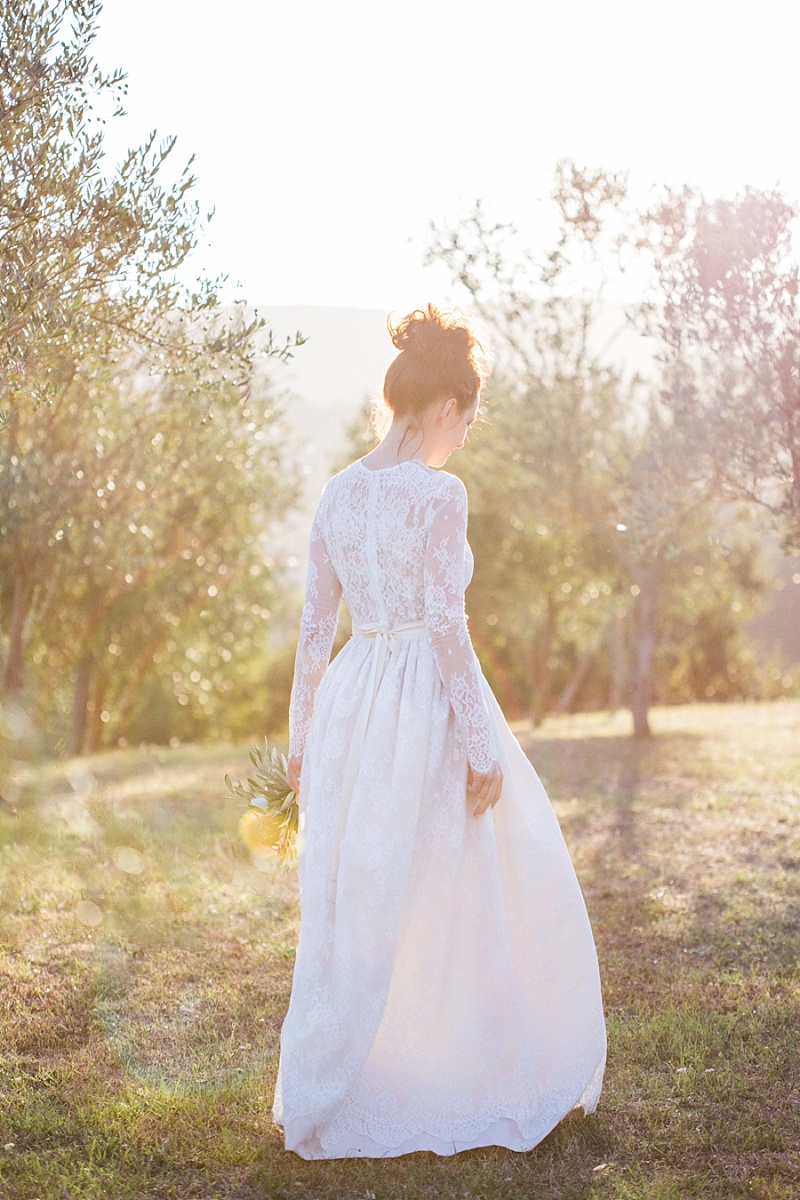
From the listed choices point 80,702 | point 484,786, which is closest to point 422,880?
point 484,786

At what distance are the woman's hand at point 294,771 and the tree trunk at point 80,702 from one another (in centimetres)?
2031

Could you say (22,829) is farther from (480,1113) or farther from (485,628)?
(485,628)

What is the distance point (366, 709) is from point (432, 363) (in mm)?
1338

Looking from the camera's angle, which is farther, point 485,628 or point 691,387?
point 485,628

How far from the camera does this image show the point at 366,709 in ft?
13.4

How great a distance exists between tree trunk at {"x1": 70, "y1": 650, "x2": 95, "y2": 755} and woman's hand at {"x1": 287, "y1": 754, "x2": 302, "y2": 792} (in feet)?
66.6

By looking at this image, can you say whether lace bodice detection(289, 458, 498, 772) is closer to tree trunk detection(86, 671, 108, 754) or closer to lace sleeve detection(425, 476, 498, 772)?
lace sleeve detection(425, 476, 498, 772)

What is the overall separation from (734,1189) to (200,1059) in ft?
7.86

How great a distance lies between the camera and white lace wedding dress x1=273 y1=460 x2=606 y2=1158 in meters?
3.87

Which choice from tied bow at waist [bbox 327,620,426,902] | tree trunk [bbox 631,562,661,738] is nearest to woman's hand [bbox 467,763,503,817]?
tied bow at waist [bbox 327,620,426,902]

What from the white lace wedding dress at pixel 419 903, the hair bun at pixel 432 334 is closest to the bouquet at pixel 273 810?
the white lace wedding dress at pixel 419 903

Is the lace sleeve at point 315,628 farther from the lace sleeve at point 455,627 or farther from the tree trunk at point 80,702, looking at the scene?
the tree trunk at point 80,702

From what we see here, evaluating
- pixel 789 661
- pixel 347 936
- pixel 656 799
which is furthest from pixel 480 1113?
pixel 789 661

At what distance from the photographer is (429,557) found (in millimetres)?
3861
